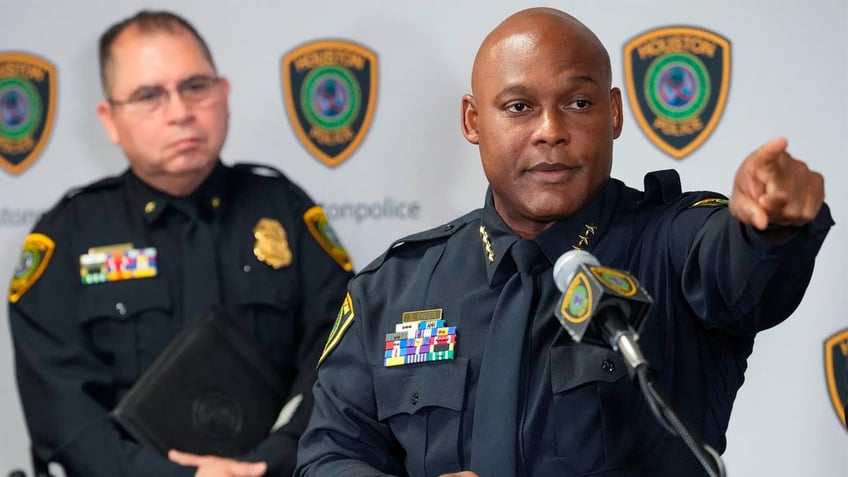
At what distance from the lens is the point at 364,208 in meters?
3.19

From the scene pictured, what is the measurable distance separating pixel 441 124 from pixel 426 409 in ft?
4.82

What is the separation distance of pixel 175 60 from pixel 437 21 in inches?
26.6

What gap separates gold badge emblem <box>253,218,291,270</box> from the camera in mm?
2971

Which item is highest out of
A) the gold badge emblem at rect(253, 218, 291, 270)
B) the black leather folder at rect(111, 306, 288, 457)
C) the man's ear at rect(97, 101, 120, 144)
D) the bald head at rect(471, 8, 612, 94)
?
the bald head at rect(471, 8, 612, 94)

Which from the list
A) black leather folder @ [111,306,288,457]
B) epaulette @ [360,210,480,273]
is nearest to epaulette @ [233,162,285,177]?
black leather folder @ [111,306,288,457]

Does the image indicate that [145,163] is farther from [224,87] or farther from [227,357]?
[227,357]

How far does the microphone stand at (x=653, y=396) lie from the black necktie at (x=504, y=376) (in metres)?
0.39

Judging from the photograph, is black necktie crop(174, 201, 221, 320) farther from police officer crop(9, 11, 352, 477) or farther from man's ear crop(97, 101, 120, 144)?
man's ear crop(97, 101, 120, 144)

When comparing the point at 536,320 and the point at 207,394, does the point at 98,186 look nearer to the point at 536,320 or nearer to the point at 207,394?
the point at 207,394

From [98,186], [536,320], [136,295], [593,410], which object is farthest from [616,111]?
[98,186]

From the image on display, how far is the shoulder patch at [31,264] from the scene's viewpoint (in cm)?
296

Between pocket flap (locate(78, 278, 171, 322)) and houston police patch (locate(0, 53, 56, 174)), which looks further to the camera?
houston police patch (locate(0, 53, 56, 174))

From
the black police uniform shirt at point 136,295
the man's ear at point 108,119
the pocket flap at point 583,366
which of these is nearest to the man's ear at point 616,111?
the pocket flap at point 583,366

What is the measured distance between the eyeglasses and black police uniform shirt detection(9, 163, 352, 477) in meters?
0.18
